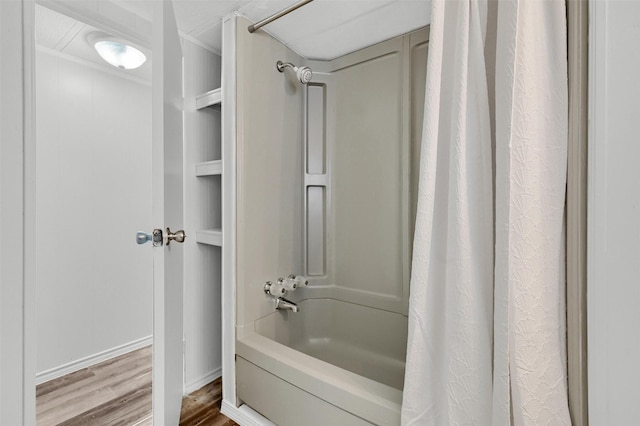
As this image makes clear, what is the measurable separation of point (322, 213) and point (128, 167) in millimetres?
1472

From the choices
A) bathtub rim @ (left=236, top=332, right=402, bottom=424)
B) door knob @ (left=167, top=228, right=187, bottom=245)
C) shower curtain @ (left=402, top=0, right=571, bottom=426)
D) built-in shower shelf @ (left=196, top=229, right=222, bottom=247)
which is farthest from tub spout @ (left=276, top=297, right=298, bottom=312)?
shower curtain @ (left=402, top=0, right=571, bottom=426)

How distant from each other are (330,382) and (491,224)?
79 cm

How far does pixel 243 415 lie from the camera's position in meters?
1.45

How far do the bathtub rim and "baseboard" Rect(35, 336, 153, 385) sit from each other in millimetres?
1282

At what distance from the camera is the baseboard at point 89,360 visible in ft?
6.05

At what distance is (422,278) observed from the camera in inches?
36.2

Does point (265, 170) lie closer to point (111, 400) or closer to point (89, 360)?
point (111, 400)

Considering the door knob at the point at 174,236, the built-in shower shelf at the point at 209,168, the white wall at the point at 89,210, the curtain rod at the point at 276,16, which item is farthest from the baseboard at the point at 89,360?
the curtain rod at the point at 276,16

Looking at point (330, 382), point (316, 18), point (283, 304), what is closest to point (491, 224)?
point (330, 382)

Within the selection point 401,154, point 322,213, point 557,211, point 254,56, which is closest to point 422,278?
point 557,211

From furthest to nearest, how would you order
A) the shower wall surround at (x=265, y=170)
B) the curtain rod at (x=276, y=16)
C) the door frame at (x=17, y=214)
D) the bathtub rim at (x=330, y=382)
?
the shower wall surround at (x=265, y=170) < the curtain rod at (x=276, y=16) < the bathtub rim at (x=330, y=382) < the door frame at (x=17, y=214)

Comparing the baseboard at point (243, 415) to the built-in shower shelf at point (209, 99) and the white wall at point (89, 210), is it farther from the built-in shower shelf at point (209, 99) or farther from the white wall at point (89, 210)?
the built-in shower shelf at point (209, 99)
